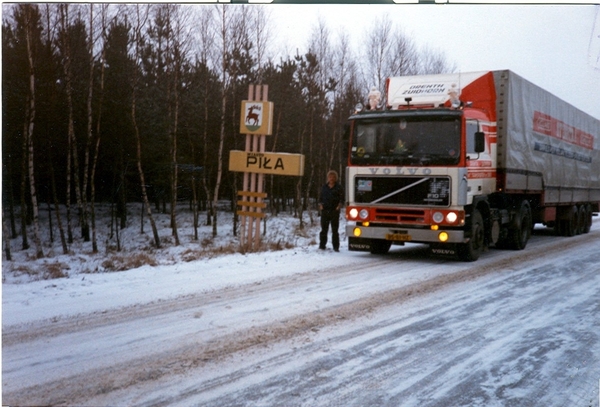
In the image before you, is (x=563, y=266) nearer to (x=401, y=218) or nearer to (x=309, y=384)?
(x=401, y=218)

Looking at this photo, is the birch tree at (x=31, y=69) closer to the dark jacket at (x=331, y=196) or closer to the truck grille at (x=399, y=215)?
the truck grille at (x=399, y=215)

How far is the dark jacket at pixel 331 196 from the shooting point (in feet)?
34.8

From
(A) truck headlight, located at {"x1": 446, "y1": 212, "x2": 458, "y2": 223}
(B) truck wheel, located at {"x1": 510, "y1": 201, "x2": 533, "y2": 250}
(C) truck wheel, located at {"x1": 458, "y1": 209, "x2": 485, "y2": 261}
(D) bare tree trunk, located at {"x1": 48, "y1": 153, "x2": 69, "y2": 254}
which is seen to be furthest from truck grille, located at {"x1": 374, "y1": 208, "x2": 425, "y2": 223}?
(D) bare tree trunk, located at {"x1": 48, "y1": 153, "x2": 69, "y2": 254}

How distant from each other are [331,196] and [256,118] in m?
3.50

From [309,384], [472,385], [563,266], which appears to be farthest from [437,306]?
[563,266]

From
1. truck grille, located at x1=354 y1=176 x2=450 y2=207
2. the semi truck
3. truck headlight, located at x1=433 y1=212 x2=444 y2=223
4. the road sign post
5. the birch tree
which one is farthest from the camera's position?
truck headlight, located at x1=433 y1=212 x2=444 y2=223

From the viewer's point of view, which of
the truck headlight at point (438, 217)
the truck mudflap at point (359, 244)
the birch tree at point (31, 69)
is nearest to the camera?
the birch tree at point (31, 69)

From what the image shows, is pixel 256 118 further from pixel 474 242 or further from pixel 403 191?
pixel 474 242

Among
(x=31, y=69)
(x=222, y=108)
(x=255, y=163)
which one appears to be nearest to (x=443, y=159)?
(x=255, y=163)

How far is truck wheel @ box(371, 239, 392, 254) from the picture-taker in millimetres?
10109

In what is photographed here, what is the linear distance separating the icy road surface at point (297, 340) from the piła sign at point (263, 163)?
2.16 metres

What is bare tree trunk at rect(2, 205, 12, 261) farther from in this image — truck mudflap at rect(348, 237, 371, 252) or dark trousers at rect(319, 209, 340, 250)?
dark trousers at rect(319, 209, 340, 250)

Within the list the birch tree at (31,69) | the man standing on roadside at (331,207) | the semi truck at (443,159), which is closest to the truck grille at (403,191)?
the semi truck at (443,159)

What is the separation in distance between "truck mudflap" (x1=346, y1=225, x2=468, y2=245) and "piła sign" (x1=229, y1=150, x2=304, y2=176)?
1.61 metres
